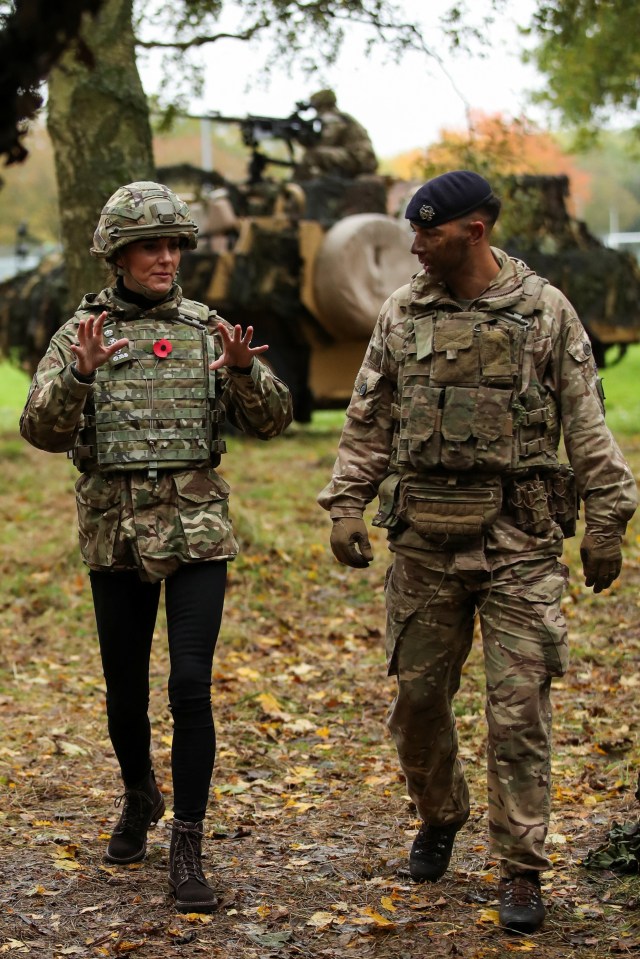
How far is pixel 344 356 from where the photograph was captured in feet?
53.8

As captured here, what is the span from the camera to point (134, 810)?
475 centimetres

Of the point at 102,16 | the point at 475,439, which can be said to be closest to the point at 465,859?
the point at 475,439

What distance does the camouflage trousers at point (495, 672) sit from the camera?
4180 millimetres

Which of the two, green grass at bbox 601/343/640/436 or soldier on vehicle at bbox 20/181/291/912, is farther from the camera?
green grass at bbox 601/343/640/436

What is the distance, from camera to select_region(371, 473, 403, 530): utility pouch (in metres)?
4.40

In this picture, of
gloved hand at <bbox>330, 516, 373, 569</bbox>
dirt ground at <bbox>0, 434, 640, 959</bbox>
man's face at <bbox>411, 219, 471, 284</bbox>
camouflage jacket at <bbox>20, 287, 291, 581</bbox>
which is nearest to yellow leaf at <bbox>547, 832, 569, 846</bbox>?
dirt ground at <bbox>0, 434, 640, 959</bbox>

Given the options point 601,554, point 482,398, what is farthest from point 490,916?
point 482,398

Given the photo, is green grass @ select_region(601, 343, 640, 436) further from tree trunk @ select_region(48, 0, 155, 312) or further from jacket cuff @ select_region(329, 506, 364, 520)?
jacket cuff @ select_region(329, 506, 364, 520)

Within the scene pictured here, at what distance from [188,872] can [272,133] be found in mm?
13480

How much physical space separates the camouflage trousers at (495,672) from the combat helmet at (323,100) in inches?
511

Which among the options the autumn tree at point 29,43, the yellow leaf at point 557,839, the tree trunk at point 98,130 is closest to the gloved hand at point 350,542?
the yellow leaf at point 557,839

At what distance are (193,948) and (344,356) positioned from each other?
41.5 ft

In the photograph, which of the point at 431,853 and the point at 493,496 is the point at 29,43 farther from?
the point at 431,853

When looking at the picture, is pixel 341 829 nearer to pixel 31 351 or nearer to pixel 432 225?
pixel 432 225
